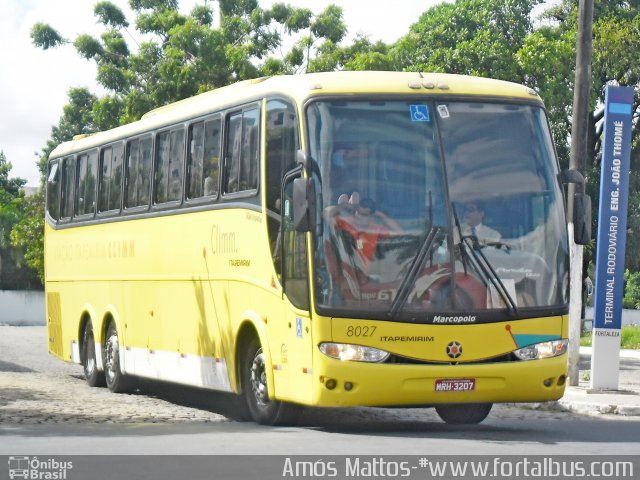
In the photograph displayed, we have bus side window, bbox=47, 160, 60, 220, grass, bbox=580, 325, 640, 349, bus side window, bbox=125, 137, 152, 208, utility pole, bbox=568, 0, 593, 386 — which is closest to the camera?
bus side window, bbox=125, 137, 152, 208

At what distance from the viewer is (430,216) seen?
1380 cm

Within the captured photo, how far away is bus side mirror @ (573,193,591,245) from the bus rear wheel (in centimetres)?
949

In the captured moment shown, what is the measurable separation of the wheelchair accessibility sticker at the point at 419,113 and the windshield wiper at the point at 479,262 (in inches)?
39.7

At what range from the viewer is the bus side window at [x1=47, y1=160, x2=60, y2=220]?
81.0 ft

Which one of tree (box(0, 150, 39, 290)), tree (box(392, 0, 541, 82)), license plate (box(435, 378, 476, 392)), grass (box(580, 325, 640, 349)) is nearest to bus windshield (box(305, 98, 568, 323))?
license plate (box(435, 378, 476, 392))

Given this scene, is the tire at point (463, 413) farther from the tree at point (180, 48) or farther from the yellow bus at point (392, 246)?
the tree at point (180, 48)

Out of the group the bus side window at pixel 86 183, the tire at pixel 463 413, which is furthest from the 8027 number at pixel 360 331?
the bus side window at pixel 86 183

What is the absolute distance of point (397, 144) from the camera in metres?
14.0

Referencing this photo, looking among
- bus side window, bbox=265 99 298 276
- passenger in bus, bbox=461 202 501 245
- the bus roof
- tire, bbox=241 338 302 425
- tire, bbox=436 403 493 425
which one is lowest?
tire, bbox=436 403 493 425

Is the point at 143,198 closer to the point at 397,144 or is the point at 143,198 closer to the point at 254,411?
the point at 254,411

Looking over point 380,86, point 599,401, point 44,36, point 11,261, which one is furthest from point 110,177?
point 11,261

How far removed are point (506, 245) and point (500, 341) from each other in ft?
3.05

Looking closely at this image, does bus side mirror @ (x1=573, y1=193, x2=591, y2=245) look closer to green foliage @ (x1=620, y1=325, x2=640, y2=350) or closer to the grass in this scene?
green foliage @ (x1=620, y1=325, x2=640, y2=350)
